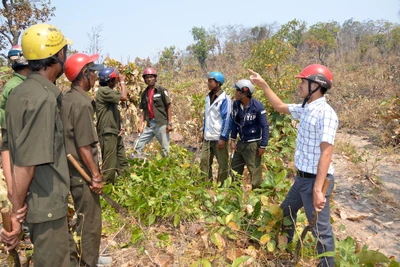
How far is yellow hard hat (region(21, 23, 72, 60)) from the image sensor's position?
2.05 meters

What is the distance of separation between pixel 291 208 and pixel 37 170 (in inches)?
86.9

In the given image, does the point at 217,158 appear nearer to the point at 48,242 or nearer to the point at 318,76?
the point at 318,76

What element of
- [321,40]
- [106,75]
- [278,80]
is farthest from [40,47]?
[321,40]

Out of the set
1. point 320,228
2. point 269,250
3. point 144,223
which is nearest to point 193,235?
point 144,223

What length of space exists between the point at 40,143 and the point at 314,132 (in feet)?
6.64

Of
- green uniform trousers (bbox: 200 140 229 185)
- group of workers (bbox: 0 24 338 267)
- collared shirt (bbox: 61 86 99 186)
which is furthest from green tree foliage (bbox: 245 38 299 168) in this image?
collared shirt (bbox: 61 86 99 186)

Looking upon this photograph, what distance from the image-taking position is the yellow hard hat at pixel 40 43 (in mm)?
2053

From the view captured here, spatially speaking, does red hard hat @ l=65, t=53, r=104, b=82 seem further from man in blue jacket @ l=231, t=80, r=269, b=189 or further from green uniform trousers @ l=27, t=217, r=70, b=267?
man in blue jacket @ l=231, t=80, r=269, b=189

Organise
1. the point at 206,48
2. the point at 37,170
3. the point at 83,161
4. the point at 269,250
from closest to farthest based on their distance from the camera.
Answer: the point at 37,170, the point at 83,161, the point at 269,250, the point at 206,48

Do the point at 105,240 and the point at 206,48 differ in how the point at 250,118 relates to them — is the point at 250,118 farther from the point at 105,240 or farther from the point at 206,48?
the point at 206,48

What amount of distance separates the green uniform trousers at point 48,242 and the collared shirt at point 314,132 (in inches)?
76.1

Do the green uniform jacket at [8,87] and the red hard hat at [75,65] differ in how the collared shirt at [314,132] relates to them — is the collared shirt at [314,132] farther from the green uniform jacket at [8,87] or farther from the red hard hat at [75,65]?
the green uniform jacket at [8,87]

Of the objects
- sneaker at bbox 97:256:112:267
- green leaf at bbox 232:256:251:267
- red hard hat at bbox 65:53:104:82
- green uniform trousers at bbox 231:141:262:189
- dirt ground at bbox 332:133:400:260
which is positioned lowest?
dirt ground at bbox 332:133:400:260

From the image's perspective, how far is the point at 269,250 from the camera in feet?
9.87
